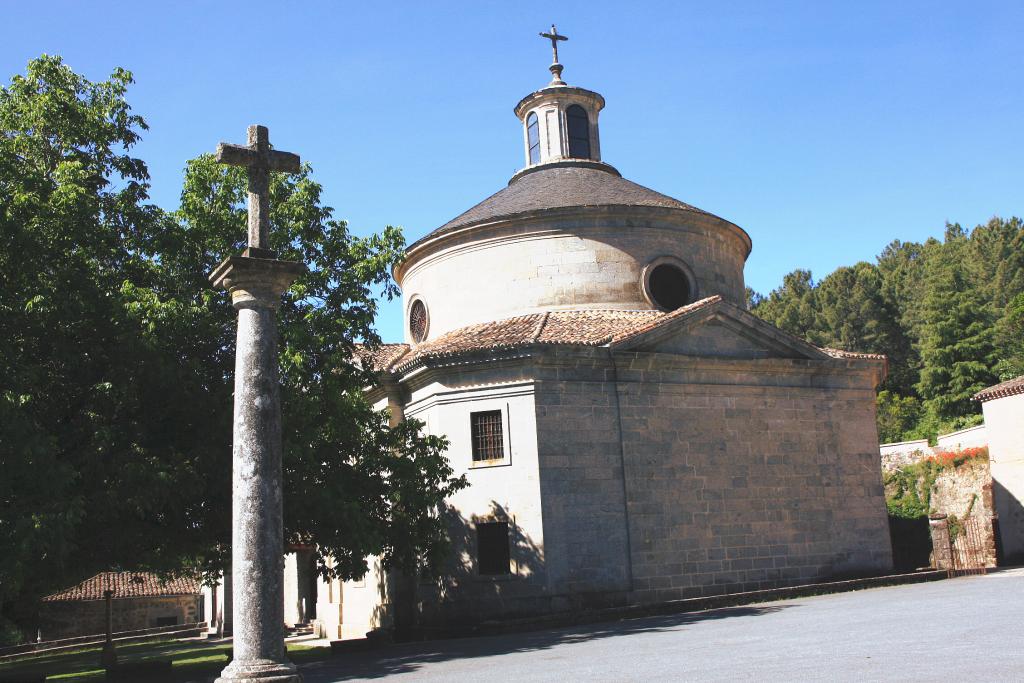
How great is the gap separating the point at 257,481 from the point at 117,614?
36.1 meters

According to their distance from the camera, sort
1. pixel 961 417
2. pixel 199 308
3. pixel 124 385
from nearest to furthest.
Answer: pixel 124 385, pixel 199 308, pixel 961 417

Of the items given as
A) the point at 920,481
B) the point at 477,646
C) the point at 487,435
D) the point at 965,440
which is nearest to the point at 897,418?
the point at 965,440

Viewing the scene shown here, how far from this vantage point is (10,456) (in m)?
12.2

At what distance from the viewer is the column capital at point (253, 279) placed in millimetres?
9516

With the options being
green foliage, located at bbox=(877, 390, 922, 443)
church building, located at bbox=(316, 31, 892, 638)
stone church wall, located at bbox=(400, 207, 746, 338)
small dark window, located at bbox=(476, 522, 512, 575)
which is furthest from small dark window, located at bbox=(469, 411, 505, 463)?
green foliage, located at bbox=(877, 390, 922, 443)

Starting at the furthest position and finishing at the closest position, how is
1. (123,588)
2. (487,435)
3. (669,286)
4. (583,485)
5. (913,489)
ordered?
(123,588)
(913,489)
(669,286)
(487,435)
(583,485)

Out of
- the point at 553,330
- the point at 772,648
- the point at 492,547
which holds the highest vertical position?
the point at 553,330

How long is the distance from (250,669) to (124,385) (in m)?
7.26

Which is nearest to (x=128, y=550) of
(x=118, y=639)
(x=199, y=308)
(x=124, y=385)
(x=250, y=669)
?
→ (x=124, y=385)

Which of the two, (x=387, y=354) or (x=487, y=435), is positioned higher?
(x=387, y=354)

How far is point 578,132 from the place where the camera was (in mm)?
27281

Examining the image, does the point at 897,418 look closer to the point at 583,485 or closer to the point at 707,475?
the point at 707,475

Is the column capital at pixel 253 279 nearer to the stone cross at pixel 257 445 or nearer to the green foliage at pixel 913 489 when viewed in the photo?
the stone cross at pixel 257 445

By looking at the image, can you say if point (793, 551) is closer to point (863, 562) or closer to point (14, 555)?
point (863, 562)
